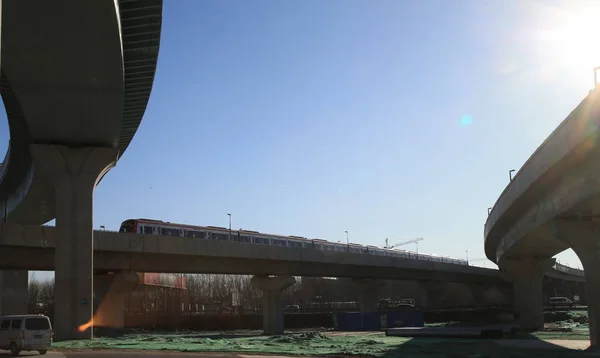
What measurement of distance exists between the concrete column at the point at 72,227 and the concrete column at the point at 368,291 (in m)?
44.1

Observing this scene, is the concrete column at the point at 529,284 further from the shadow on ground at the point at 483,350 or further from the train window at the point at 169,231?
the train window at the point at 169,231

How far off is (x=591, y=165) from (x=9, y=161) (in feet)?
118

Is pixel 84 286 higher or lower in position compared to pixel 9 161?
lower

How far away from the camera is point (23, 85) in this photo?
23.4 metres

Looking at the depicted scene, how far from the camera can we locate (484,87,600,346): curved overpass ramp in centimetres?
2078

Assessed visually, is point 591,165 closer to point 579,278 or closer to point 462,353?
point 462,353

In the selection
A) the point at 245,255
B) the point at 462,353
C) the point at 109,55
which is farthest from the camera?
the point at 245,255

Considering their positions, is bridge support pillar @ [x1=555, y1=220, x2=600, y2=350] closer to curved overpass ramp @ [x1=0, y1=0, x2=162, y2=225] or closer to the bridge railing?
curved overpass ramp @ [x1=0, y1=0, x2=162, y2=225]

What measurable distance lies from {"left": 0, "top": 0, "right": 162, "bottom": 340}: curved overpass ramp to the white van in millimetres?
7272

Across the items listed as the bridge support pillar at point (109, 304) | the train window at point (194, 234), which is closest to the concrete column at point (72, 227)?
the bridge support pillar at point (109, 304)

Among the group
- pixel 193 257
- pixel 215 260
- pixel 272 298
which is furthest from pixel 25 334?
pixel 272 298

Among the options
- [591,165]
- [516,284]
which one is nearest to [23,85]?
[591,165]

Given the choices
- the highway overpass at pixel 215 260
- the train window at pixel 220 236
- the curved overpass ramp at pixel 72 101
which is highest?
the curved overpass ramp at pixel 72 101

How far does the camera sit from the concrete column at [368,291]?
241ft
